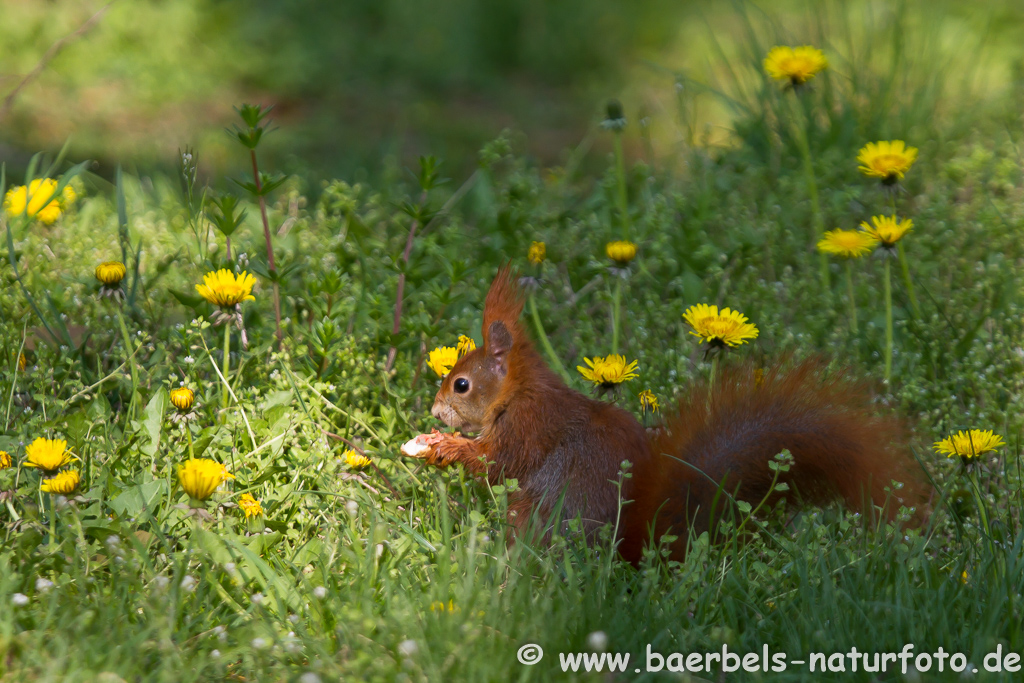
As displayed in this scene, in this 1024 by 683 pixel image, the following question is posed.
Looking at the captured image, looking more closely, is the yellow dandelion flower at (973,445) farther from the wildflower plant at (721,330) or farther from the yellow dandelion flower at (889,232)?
the yellow dandelion flower at (889,232)

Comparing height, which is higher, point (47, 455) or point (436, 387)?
point (47, 455)

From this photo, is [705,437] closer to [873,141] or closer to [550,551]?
[550,551]

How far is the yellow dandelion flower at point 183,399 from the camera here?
2.16 metres

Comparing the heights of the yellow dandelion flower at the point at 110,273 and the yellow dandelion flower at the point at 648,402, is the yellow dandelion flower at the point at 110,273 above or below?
above

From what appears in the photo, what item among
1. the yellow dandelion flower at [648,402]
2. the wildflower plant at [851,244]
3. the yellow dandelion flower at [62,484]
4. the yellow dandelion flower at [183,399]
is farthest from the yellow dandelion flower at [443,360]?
the wildflower plant at [851,244]

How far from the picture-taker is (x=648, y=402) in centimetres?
239

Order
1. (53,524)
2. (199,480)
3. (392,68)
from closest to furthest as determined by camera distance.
Result: (199,480) < (53,524) < (392,68)

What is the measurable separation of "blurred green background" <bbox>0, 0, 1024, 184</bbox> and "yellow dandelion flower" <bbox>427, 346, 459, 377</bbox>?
2216 millimetres

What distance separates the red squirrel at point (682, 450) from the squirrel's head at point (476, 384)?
5cm

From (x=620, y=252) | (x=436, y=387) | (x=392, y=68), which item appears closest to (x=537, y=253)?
(x=620, y=252)

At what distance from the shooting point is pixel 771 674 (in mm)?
1639

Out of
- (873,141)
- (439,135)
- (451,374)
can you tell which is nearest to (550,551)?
(451,374)

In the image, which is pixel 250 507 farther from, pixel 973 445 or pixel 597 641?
pixel 973 445

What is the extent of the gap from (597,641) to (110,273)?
1550 mm
